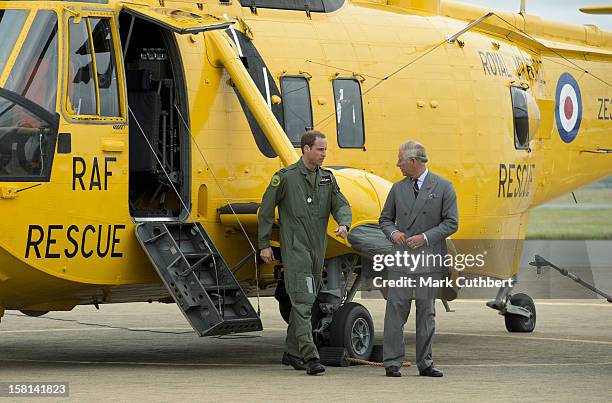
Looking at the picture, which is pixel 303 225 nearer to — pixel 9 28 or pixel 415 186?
pixel 415 186

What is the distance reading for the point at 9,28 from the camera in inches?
464

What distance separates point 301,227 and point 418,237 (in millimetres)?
1093

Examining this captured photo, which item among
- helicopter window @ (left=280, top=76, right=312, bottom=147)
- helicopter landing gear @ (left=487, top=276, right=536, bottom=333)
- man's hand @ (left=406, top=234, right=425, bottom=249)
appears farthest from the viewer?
helicopter landing gear @ (left=487, top=276, right=536, bottom=333)

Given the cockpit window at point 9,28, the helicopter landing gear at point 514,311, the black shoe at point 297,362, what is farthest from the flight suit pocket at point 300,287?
the helicopter landing gear at point 514,311

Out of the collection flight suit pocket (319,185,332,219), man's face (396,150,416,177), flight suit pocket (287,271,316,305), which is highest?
man's face (396,150,416,177)

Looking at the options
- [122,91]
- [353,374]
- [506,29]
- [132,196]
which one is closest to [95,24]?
[122,91]

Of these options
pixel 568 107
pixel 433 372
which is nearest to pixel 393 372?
pixel 433 372

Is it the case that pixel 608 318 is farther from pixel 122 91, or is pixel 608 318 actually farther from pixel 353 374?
pixel 122 91

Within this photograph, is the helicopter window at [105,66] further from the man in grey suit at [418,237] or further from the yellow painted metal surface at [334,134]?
the man in grey suit at [418,237]

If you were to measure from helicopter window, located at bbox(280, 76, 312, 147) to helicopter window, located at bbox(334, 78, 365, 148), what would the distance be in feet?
1.21

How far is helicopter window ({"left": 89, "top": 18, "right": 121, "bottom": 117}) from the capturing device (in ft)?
39.8

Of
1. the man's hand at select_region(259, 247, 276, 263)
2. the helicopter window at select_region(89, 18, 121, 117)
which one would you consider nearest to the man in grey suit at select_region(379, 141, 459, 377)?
the man's hand at select_region(259, 247, 276, 263)

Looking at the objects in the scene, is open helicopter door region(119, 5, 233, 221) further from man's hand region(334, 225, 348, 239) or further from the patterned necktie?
the patterned necktie

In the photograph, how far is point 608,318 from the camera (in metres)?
18.5
